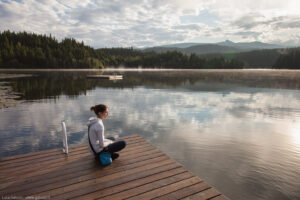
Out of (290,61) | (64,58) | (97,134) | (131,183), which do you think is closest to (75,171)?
(97,134)

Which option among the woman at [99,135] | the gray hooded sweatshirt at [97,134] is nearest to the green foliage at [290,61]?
the woman at [99,135]

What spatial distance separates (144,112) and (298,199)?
12050 mm

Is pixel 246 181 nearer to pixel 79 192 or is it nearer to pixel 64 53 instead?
pixel 79 192

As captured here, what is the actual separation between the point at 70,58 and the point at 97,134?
6552 inches

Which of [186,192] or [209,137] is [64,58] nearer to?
[209,137]

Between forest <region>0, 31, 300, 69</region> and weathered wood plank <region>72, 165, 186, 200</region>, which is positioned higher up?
forest <region>0, 31, 300, 69</region>

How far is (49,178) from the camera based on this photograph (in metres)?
5.27

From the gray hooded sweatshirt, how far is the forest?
6015 inches

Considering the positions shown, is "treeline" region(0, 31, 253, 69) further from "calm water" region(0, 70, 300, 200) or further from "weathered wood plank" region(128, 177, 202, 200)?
"weathered wood plank" region(128, 177, 202, 200)

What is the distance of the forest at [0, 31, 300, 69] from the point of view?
135500 mm

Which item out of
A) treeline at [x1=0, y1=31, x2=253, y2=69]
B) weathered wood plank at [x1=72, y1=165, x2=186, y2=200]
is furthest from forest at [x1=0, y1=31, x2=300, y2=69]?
weathered wood plank at [x1=72, y1=165, x2=186, y2=200]

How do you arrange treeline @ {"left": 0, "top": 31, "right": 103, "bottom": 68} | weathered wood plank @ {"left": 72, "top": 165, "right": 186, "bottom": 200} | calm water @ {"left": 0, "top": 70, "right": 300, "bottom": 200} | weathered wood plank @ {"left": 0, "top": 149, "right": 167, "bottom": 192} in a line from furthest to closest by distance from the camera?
treeline @ {"left": 0, "top": 31, "right": 103, "bottom": 68}, calm water @ {"left": 0, "top": 70, "right": 300, "bottom": 200}, weathered wood plank @ {"left": 0, "top": 149, "right": 167, "bottom": 192}, weathered wood plank @ {"left": 72, "top": 165, "right": 186, "bottom": 200}

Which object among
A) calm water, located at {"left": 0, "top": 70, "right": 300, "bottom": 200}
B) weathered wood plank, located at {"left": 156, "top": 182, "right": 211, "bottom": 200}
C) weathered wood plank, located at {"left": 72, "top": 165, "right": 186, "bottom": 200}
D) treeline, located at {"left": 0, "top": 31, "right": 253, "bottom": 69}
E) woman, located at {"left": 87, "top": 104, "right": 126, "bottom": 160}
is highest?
treeline, located at {"left": 0, "top": 31, "right": 253, "bottom": 69}

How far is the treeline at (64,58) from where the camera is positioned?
444ft
